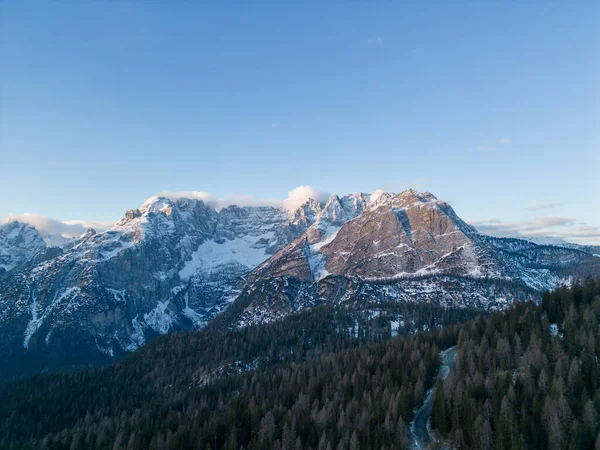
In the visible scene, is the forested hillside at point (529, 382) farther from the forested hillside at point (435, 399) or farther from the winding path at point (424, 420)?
the winding path at point (424, 420)

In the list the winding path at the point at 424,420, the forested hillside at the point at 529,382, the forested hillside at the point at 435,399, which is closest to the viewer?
the forested hillside at the point at 529,382

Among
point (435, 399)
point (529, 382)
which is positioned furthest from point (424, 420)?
point (529, 382)

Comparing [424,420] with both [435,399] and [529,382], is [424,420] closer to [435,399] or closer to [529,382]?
[435,399]

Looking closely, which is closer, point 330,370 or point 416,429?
point 416,429

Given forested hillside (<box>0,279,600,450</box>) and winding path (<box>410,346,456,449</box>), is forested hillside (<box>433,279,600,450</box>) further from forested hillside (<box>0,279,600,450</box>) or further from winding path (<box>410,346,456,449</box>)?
winding path (<box>410,346,456,449</box>)

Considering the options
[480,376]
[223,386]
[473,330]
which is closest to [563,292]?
[473,330]

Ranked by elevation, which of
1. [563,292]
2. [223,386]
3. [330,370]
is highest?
[563,292]

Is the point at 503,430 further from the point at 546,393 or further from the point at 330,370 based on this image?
the point at 330,370

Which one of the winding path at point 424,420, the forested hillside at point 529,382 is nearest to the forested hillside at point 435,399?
the forested hillside at point 529,382
